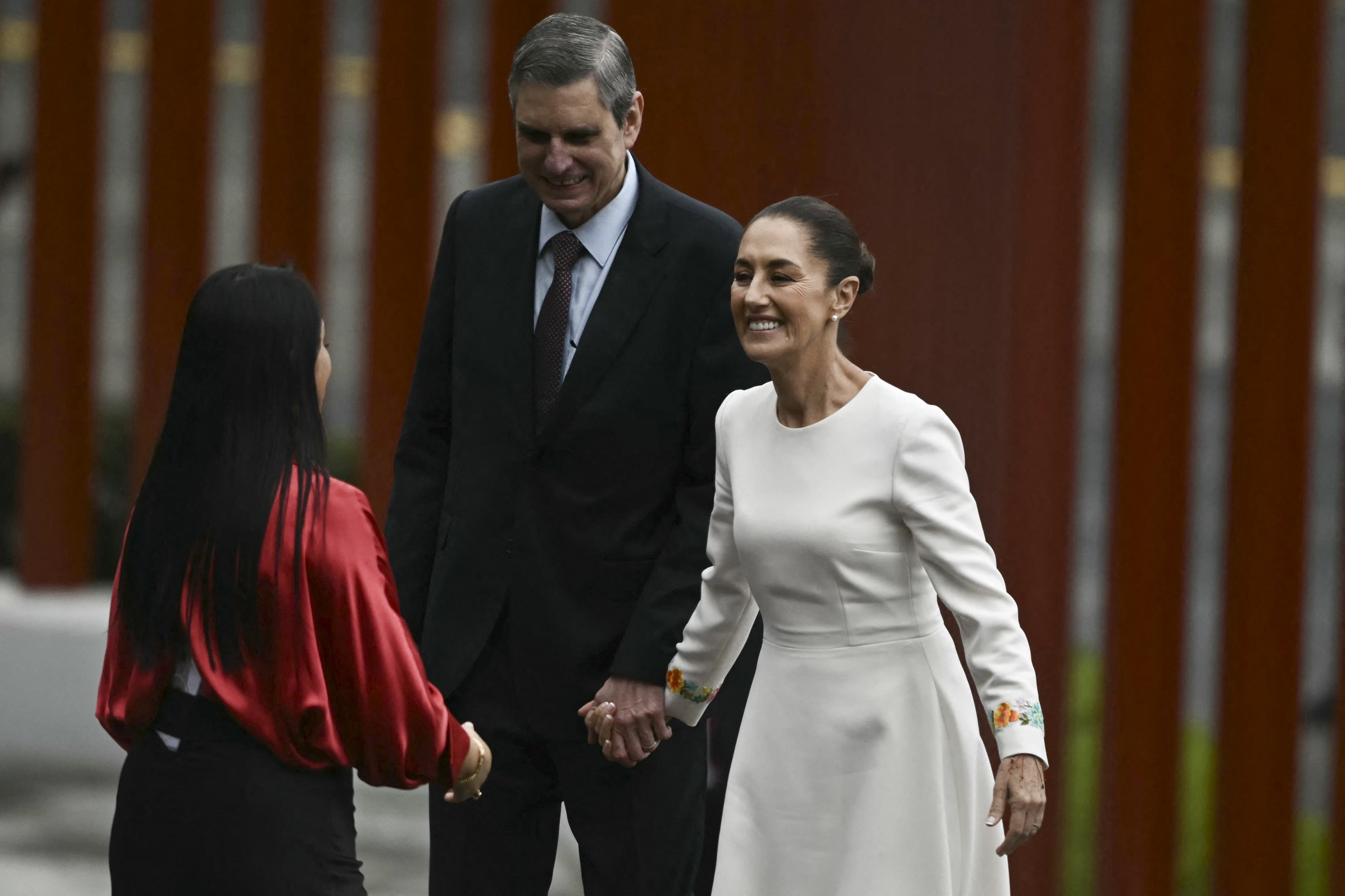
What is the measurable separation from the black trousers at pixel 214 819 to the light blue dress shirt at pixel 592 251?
87 cm

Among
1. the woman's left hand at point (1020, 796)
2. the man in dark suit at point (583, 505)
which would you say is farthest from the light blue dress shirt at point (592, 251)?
the woman's left hand at point (1020, 796)

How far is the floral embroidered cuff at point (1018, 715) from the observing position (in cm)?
229

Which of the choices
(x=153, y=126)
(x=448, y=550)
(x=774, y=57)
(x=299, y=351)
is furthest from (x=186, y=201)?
(x=299, y=351)

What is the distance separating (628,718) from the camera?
265 centimetres

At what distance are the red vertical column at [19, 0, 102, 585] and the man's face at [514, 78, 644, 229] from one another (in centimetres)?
431

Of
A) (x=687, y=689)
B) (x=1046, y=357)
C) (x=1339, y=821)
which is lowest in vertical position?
(x=1339, y=821)

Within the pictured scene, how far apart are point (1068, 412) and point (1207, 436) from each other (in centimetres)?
885

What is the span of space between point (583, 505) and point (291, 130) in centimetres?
404

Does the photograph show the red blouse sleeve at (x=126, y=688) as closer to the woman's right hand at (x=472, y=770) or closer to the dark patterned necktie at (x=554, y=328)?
the woman's right hand at (x=472, y=770)

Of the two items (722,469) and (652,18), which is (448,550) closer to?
(722,469)

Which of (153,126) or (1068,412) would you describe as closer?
(1068,412)

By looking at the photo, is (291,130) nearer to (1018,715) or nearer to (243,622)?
(243,622)

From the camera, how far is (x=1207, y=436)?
12.7 m

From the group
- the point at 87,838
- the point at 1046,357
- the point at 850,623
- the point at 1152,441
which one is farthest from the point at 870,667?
the point at 87,838
